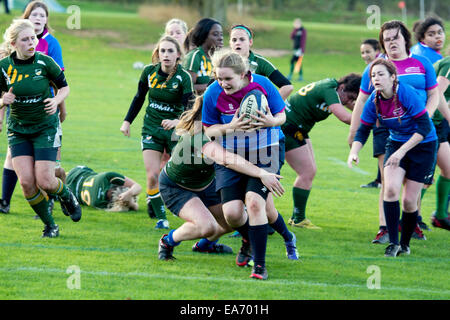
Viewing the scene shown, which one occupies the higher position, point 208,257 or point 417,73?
point 417,73

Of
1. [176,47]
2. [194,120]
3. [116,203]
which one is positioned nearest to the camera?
[194,120]

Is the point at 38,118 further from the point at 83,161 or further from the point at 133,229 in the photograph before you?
the point at 83,161

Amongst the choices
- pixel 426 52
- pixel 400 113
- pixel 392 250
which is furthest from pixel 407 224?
pixel 426 52

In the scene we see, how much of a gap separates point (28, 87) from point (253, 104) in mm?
2366

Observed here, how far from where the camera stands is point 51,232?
692 centimetres

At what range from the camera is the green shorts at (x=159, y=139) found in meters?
7.73

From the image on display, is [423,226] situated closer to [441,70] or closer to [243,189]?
[441,70]

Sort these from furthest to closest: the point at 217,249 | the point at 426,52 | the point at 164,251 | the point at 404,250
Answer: the point at 426,52 → the point at 404,250 → the point at 217,249 → the point at 164,251

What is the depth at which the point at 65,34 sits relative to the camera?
36500 mm

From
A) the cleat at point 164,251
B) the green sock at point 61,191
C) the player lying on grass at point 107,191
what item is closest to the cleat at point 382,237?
the cleat at point 164,251

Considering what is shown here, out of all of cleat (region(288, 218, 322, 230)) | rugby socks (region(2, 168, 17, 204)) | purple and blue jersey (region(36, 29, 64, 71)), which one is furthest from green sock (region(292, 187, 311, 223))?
rugby socks (region(2, 168, 17, 204))

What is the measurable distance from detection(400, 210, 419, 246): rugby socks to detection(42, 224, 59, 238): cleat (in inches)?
133

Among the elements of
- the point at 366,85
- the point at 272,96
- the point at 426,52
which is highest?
the point at 426,52

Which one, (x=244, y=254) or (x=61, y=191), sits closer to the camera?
(x=244, y=254)
